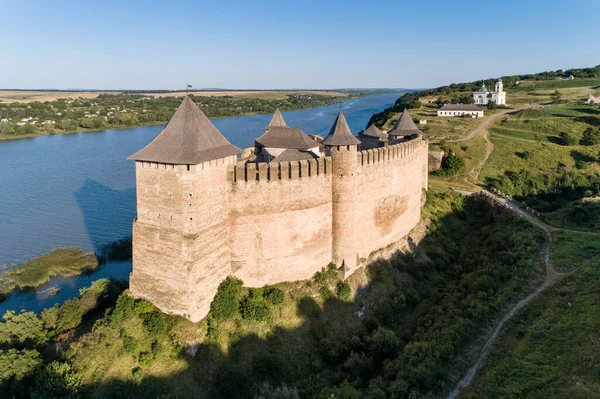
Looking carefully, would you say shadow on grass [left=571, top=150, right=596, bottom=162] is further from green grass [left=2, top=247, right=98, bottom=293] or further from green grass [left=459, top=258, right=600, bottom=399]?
green grass [left=2, top=247, right=98, bottom=293]

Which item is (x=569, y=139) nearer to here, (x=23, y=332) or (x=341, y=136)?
(x=341, y=136)

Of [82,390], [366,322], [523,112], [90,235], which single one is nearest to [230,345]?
[82,390]

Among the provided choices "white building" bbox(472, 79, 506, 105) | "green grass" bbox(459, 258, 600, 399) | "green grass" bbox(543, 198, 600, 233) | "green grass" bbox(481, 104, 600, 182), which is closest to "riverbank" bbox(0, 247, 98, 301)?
"green grass" bbox(459, 258, 600, 399)

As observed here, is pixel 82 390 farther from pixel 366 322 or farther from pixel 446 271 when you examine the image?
pixel 446 271

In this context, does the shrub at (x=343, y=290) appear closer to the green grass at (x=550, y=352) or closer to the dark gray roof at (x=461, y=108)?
the green grass at (x=550, y=352)

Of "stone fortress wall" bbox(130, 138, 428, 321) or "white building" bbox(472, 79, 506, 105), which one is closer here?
"stone fortress wall" bbox(130, 138, 428, 321)

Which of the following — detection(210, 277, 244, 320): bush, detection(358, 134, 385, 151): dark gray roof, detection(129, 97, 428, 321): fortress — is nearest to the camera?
detection(129, 97, 428, 321): fortress

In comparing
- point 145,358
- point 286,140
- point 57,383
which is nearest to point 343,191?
point 286,140
